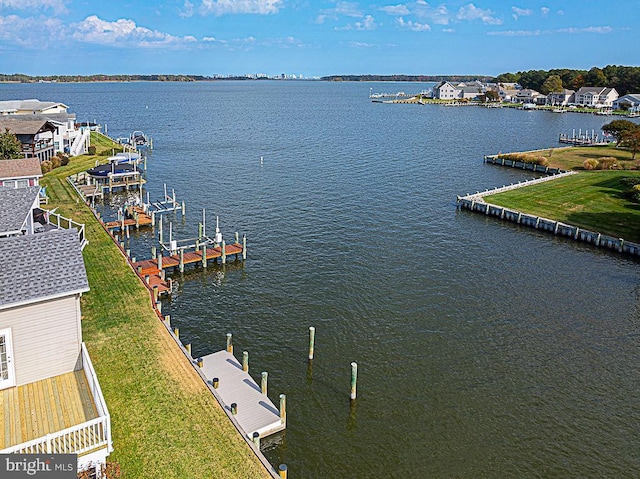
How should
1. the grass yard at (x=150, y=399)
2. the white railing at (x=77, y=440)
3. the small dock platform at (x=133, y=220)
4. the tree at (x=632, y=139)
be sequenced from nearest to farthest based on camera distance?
1. the white railing at (x=77, y=440)
2. the grass yard at (x=150, y=399)
3. the small dock platform at (x=133, y=220)
4. the tree at (x=632, y=139)

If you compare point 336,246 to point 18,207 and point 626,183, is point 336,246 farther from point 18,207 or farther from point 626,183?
point 626,183

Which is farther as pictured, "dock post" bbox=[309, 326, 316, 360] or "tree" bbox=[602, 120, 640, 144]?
"tree" bbox=[602, 120, 640, 144]

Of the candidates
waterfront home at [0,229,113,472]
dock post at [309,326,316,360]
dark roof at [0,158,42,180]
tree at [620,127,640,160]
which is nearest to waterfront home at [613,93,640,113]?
tree at [620,127,640,160]

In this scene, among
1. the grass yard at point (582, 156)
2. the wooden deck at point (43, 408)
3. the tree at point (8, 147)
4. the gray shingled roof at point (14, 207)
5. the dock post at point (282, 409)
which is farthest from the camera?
the grass yard at point (582, 156)

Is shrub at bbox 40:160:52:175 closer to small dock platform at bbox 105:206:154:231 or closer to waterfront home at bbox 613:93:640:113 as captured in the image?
small dock platform at bbox 105:206:154:231

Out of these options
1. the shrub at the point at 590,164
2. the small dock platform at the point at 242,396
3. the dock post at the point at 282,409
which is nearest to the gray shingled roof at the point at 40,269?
the small dock platform at the point at 242,396

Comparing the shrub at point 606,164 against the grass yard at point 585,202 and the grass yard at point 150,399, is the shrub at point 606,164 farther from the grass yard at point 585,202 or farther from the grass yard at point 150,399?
the grass yard at point 150,399
